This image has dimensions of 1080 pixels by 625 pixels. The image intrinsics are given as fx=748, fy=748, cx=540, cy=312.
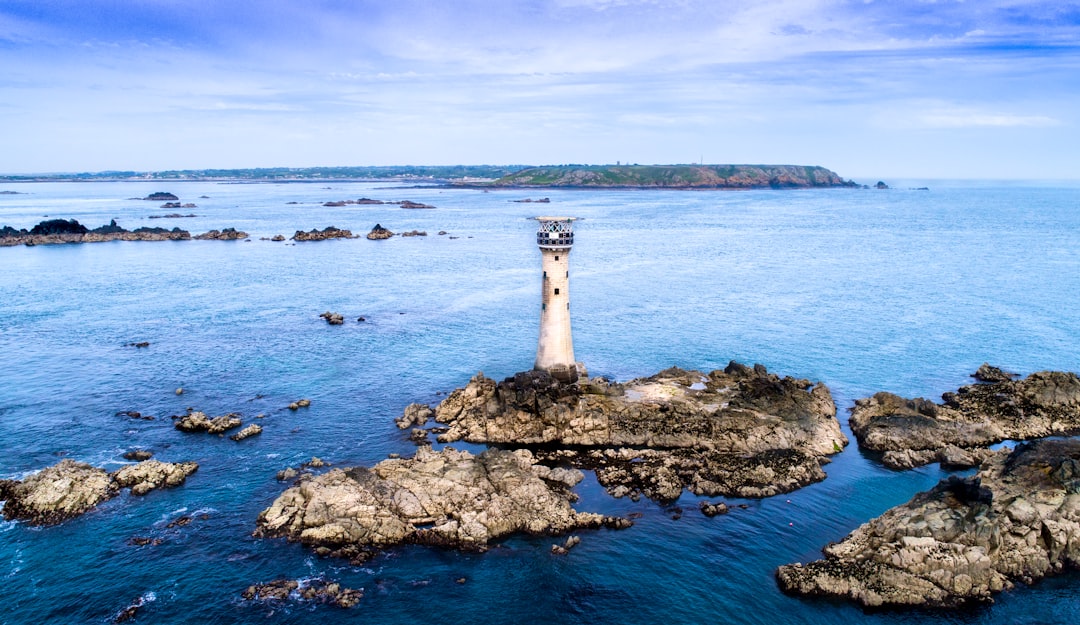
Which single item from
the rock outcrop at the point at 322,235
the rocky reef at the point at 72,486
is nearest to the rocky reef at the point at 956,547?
the rocky reef at the point at 72,486

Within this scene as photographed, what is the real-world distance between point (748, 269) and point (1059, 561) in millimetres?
71784

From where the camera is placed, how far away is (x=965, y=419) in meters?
41.3

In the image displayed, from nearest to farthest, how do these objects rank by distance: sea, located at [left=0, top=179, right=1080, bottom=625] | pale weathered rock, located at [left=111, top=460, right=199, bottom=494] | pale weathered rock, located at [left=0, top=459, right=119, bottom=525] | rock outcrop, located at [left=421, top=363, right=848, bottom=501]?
sea, located at [left=0, top=179, right=1080, bottom=625] < pale weathered rock, located at [left=0, top=459, right=119, bottom=525] < pale weathered rock, located at [left=111, top=460, right=199, bottom=494] < rock outcrop, located at [left=421, top=363, right=848, bottom=501]

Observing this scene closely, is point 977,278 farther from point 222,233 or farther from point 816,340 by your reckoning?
point 222,233

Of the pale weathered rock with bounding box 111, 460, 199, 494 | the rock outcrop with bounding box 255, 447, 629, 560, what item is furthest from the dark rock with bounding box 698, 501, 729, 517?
the pale weathered rock with bounding box 111, 460, 199, 494

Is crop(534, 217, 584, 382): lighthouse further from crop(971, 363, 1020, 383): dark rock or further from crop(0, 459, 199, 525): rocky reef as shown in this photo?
crop(971, 363, 1020, 383): dark rock

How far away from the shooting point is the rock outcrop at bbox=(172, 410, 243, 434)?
41.3 meters

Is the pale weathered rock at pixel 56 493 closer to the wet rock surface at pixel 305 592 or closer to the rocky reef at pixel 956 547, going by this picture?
the wet rock surface at pixel 305 592

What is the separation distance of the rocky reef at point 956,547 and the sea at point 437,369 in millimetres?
756

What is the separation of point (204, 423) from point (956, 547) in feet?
121

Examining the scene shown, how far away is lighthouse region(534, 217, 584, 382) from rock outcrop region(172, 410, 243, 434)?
17835mm

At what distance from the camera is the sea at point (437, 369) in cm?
2673

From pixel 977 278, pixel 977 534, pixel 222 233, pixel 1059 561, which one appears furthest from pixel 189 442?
pixel 222 233

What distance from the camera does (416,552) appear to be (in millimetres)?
29344
